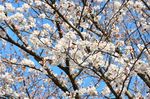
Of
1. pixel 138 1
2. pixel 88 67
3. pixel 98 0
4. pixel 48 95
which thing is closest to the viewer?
pixel 88 67

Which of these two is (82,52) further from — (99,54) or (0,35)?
(0,35)

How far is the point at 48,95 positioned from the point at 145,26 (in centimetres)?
460

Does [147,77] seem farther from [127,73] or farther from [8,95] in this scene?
[8,95]

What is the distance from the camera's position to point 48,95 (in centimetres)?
1060

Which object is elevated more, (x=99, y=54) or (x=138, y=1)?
(x=138, y=1)

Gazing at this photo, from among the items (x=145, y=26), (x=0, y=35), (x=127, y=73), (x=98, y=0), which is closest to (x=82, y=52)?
(x=127, y=73)

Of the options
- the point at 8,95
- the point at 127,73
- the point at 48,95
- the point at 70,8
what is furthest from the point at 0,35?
the point at 48,95

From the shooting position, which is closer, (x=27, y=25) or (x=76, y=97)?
(x=76, y=97)

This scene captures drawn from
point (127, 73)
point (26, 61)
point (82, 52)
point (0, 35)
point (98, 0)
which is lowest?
point (127, 73)

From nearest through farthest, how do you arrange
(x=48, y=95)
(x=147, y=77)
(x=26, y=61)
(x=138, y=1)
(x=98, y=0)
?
(x=26, y=61), (x=147, y=77), (x=138, y=1), (x=98, y=0), (x=48, y=95)

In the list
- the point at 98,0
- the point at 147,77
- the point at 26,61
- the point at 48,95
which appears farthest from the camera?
the point at 48,95

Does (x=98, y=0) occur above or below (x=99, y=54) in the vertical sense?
above

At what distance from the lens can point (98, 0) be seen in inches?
299

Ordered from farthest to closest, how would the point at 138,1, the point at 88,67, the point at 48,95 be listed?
the point at 48,95
the point at 138,1
the point at 88,67
